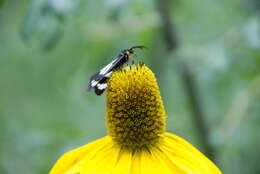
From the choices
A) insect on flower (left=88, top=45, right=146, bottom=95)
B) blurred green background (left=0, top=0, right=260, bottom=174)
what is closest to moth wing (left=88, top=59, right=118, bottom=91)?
insect on flower (left=88, top=45, right=146, bottom=95)

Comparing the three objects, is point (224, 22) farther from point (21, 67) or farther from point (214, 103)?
point (21, 67)

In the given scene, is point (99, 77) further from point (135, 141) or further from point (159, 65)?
point (159, 65)

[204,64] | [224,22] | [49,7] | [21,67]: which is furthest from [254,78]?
[21,67]

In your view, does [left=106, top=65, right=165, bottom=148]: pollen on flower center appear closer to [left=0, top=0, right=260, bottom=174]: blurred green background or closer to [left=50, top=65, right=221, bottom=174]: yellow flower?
[left=50, top=65, right=221, bottom=174]: yellow flower

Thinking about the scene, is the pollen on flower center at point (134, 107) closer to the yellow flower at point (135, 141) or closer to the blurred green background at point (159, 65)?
the yellow flower at point (135, 141)

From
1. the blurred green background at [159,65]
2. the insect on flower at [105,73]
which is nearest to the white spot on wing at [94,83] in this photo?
the insect on flower at [105,73]

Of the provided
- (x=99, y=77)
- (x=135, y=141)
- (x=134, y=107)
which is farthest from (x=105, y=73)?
(x=135, y=141)
